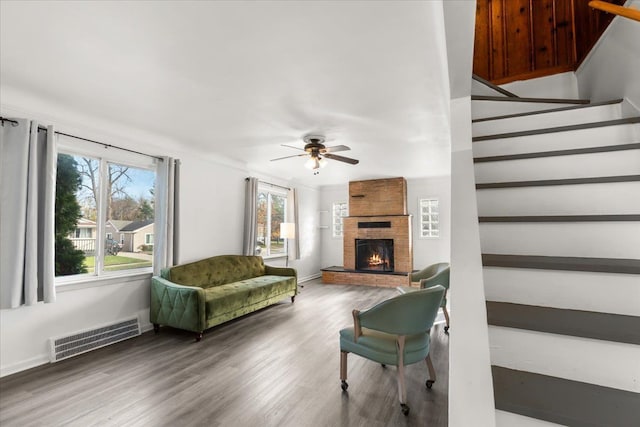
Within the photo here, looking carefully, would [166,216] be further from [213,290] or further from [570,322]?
[570,322]

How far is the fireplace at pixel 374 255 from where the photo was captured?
23.5 feet

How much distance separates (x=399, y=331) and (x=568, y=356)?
1.27 meters

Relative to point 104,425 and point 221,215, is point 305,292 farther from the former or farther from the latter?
point 104,425

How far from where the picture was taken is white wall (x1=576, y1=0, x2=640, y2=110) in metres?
1.78

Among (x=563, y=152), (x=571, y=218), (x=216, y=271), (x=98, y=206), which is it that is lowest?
(x=216, y=271)

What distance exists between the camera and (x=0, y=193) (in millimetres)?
2633

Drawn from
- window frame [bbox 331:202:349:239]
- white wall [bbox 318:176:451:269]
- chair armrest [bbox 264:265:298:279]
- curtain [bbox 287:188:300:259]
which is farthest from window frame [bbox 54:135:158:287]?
white wall [bbox 318:176:451:269]

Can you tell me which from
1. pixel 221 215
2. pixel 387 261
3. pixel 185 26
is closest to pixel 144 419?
pixel 185 26

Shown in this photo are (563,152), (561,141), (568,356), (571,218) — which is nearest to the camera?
(568,356)

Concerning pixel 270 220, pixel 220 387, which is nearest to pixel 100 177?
pixel 220 387

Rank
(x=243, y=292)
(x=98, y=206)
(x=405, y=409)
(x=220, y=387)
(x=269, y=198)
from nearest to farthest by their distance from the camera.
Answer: (x=405, y=409), (x=220, y=387), (x=98, y=206), (x=243, y=292), (x=269, y=198)

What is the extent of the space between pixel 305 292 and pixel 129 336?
3.29 metres

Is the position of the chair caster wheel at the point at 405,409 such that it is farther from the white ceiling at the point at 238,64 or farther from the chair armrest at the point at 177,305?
the chair armrest at the point at 177,305

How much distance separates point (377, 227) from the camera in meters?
7.22
